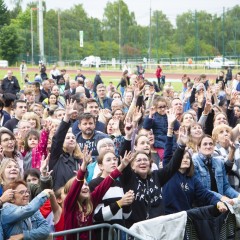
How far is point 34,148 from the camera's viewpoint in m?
8.18

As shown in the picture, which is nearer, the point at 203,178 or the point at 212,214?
the point at 212,214

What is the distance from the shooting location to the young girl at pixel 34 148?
7871 mm

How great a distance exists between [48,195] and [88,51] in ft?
245

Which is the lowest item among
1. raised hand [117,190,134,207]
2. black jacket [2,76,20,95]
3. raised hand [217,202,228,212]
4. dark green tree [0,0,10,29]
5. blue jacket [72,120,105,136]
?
raised hand [217,202,228,212]

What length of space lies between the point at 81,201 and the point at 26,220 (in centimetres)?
60

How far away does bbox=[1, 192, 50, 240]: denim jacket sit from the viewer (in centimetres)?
549

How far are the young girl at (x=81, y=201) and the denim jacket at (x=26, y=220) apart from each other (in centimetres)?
28

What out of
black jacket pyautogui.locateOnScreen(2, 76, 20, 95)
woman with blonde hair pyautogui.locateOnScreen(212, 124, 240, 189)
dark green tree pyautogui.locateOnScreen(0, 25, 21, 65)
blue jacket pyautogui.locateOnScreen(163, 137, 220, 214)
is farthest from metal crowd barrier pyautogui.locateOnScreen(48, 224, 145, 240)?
dark green tree pyautogui.locateOnScreen(0, 25, 21, 65)

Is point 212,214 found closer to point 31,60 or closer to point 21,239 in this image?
point 21,239

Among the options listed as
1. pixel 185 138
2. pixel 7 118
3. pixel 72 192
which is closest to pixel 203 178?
pixel 185 138

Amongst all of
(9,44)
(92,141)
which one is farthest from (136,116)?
(9,44)

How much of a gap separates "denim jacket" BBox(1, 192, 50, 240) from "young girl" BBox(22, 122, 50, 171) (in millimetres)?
2087

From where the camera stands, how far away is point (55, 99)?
1371 cm

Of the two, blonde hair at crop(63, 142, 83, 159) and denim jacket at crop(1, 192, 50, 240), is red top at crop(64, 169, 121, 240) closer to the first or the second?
denim jacket at crop(1, 192, 50, 240)
